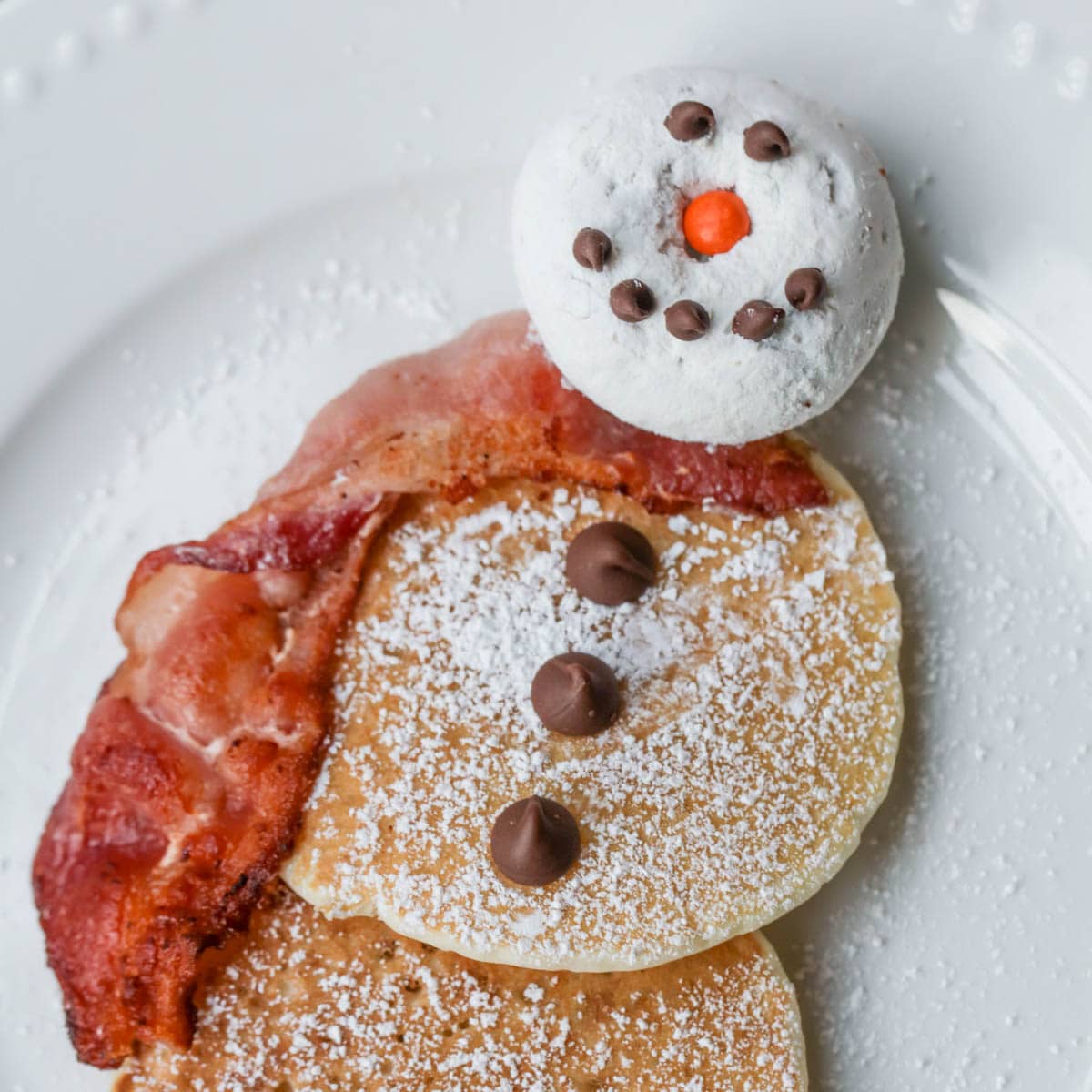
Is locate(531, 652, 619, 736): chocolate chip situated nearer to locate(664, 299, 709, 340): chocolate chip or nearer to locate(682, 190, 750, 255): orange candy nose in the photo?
locate(664, 299, 709, 340): chocolate chip

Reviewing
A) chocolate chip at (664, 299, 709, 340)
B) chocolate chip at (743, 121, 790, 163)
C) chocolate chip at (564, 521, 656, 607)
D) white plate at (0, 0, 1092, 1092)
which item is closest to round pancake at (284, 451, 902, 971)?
chocolate chip at (564, 521, 656, 607)

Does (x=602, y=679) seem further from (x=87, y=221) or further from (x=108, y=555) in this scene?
(x=87, y=221)

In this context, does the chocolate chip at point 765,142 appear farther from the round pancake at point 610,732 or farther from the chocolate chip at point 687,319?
the round pancake at point 610,732

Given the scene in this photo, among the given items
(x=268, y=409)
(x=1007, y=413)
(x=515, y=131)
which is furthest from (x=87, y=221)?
(x=1007, y=413)

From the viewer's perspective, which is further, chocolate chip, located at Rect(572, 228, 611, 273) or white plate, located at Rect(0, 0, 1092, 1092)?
white plate, located at Rect(0, 0, 1092, 1092)

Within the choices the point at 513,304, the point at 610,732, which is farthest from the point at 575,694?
the point at 513,304

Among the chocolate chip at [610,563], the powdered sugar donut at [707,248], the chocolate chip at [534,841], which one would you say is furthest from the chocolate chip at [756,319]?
the chocolate chip at [534,841]
